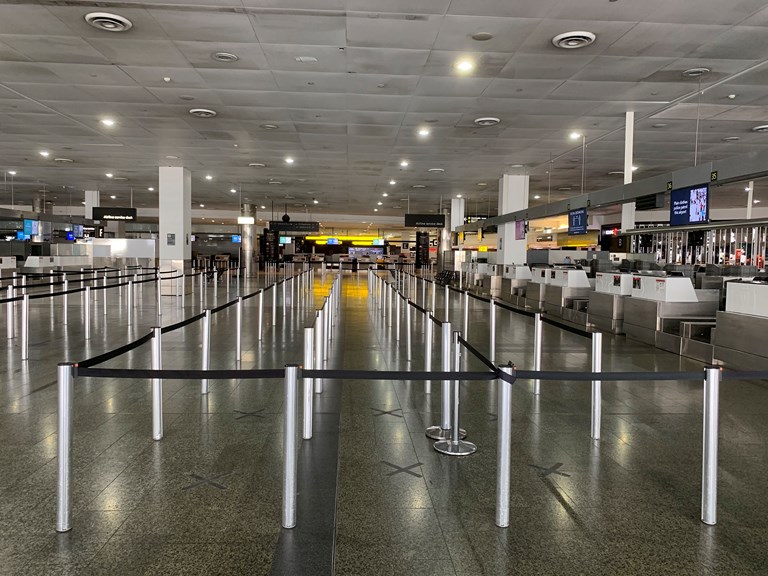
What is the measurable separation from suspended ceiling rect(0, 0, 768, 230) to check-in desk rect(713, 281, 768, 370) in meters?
3.79

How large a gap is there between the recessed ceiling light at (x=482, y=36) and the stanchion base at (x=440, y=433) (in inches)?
235

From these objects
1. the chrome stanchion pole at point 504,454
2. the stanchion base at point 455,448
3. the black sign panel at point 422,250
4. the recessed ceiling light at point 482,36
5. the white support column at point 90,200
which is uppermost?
the recessed ceiling light at point 482,36

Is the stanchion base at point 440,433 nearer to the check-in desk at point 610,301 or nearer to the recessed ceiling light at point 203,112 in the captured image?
the check-in desk at point 610,301

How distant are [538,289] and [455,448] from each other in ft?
47.4

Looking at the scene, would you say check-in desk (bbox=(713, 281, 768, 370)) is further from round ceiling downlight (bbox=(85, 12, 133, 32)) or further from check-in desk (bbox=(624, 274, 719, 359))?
round ceiling downlight (bbox=(85, 12, 133, 32))

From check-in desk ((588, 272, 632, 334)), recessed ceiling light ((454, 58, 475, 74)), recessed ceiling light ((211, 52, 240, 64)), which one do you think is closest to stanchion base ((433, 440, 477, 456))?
recessed ceiling light ((454, 58, 475, 74))

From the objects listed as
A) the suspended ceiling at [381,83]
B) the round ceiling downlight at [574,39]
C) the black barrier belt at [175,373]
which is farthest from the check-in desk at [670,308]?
the black barrier belt at [175,373]

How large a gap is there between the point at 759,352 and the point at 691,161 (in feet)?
42.3

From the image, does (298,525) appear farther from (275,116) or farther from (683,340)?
(275,116)

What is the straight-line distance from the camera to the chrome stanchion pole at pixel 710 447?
11.3 feet

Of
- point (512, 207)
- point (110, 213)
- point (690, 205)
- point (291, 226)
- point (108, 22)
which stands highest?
point (108, 22)

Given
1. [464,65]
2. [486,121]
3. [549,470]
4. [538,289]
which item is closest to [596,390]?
[549,470]

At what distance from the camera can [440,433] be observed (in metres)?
5.11

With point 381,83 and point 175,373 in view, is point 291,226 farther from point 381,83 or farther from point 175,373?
point 175,373
